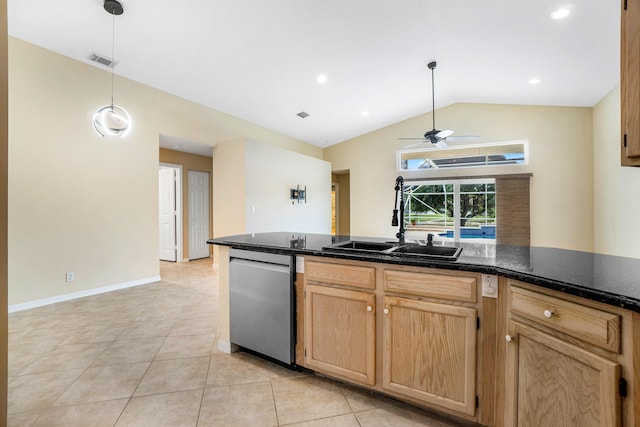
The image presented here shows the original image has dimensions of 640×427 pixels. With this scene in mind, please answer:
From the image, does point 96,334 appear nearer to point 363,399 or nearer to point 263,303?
point 263,303

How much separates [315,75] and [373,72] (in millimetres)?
895

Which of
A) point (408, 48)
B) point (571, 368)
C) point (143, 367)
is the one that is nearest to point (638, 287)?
point (571, 368)

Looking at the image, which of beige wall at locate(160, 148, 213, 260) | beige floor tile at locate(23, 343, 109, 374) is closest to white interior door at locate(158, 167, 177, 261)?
beige wall at locate(160, 148, 213, 260)

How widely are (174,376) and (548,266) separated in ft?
7.68

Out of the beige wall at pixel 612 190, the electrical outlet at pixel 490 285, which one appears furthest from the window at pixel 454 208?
the electrical outlet at pixel 490 285

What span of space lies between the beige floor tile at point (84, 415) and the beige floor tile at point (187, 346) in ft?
1.80

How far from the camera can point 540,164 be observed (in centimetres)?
554

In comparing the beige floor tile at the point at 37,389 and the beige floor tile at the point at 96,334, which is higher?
the beige floor tile at the point at 96,334

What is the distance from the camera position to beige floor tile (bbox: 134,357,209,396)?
73.1 inches

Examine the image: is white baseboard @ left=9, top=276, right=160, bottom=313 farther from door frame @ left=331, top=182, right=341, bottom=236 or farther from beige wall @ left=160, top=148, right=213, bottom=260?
door frame @ left=331, top=182, right=341, bottom=236

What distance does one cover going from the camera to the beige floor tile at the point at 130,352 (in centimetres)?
220

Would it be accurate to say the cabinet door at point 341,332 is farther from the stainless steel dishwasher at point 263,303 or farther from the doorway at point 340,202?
the doorway at point 340,202

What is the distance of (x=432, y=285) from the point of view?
4.84 ft

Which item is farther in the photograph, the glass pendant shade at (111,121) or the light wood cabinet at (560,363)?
the glass pendant shade at (111,121)
